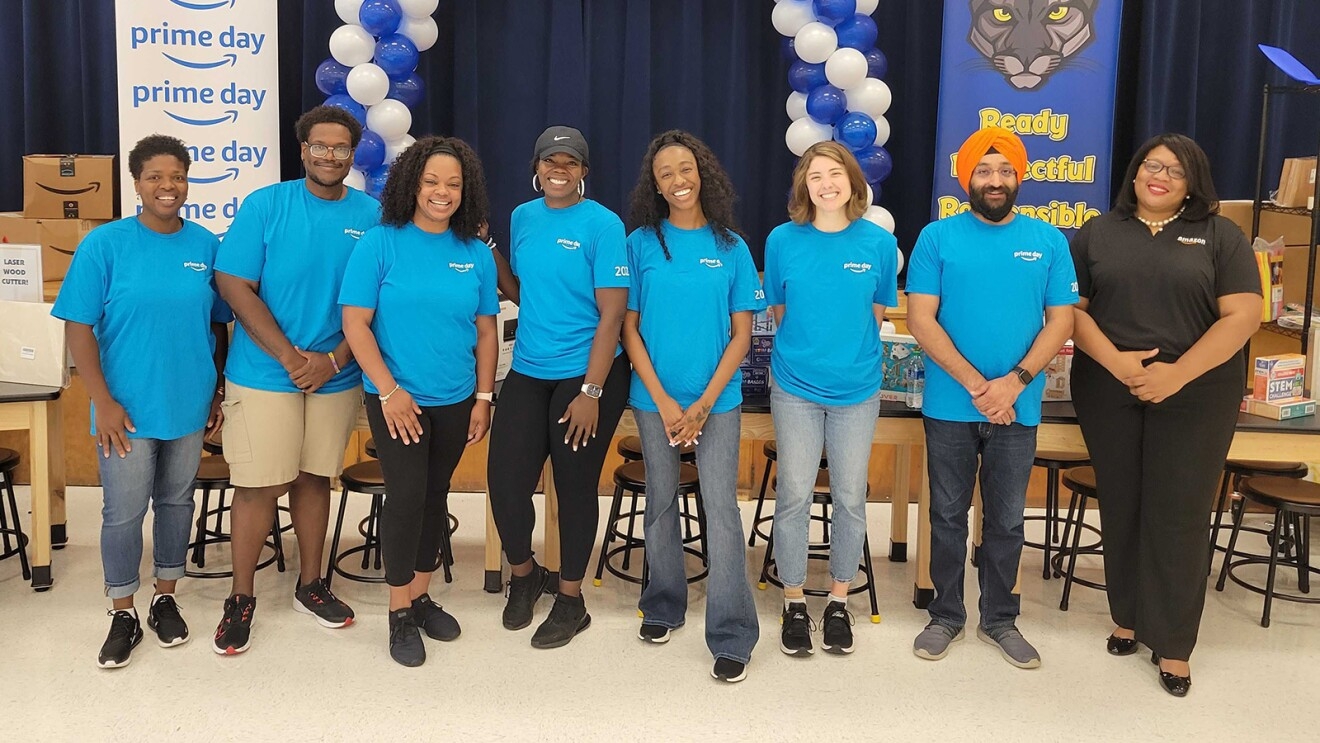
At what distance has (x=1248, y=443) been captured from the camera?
11.1ft

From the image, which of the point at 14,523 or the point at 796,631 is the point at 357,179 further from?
the point at 796,631

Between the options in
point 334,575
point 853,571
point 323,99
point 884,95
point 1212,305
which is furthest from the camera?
point 323,99

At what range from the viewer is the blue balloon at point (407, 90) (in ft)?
16.7

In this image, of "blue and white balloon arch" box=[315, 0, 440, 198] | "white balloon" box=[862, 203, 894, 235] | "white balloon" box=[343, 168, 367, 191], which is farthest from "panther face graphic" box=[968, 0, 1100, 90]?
"white balloon" box=[343, 168, 367, 191]

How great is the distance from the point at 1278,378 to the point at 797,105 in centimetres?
260

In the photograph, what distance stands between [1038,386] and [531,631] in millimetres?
1651

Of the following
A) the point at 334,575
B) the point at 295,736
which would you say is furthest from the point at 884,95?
the point at 295,736

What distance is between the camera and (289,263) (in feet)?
9.80

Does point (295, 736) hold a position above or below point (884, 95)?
below

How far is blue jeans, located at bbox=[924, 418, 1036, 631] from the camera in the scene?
3.08 m

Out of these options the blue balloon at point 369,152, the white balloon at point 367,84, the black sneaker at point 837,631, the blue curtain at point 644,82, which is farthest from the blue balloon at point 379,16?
the black sneaker at point 837,631

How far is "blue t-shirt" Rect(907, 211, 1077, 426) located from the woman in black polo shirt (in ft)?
0.46

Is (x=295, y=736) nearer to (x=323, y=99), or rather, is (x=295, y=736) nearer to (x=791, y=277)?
(x=791, y=277)

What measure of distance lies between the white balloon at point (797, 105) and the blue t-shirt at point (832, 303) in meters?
2.37
